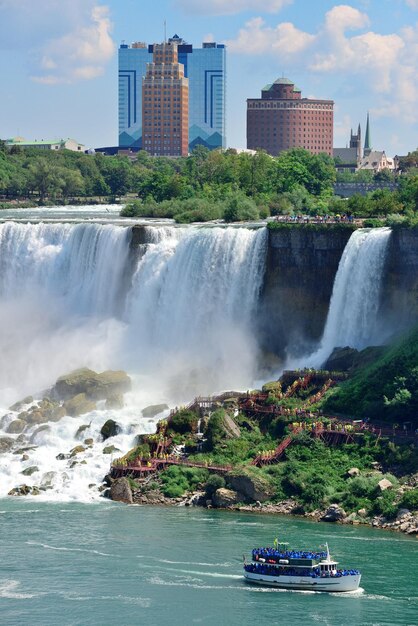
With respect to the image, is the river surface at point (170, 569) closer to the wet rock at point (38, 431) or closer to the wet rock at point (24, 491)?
the wet rock at point (24, 491)

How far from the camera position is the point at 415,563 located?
48.4 metres

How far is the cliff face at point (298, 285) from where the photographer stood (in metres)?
73.1

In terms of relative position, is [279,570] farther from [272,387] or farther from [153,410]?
[153,410]

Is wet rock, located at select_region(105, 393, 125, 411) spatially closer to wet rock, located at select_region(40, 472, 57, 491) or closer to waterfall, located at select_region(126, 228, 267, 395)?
waterfall, located at select_region(126, 228, 267, 395)

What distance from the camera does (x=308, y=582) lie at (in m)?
46.3

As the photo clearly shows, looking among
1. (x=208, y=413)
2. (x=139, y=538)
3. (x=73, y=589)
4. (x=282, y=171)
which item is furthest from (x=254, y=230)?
(x=282, y=171)

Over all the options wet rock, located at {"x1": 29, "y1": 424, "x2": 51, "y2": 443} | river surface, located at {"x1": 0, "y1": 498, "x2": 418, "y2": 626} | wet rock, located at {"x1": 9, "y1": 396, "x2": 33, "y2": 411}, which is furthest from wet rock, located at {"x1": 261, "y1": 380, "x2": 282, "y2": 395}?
wet rock, located at {"x1": 9, "y1": 396, "x2": 33, "y2": 411}

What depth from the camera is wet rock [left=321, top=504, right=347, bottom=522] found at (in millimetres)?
54312

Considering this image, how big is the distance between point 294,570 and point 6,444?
2038cm

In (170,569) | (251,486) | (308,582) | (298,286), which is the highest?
(298,286)

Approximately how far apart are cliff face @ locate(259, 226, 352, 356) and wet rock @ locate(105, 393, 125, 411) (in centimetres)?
912

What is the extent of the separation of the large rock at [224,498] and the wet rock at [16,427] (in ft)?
40.3

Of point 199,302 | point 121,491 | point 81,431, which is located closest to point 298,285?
point 199,302

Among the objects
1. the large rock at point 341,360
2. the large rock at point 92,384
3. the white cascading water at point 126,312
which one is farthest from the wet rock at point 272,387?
the large rock at point 92,384
